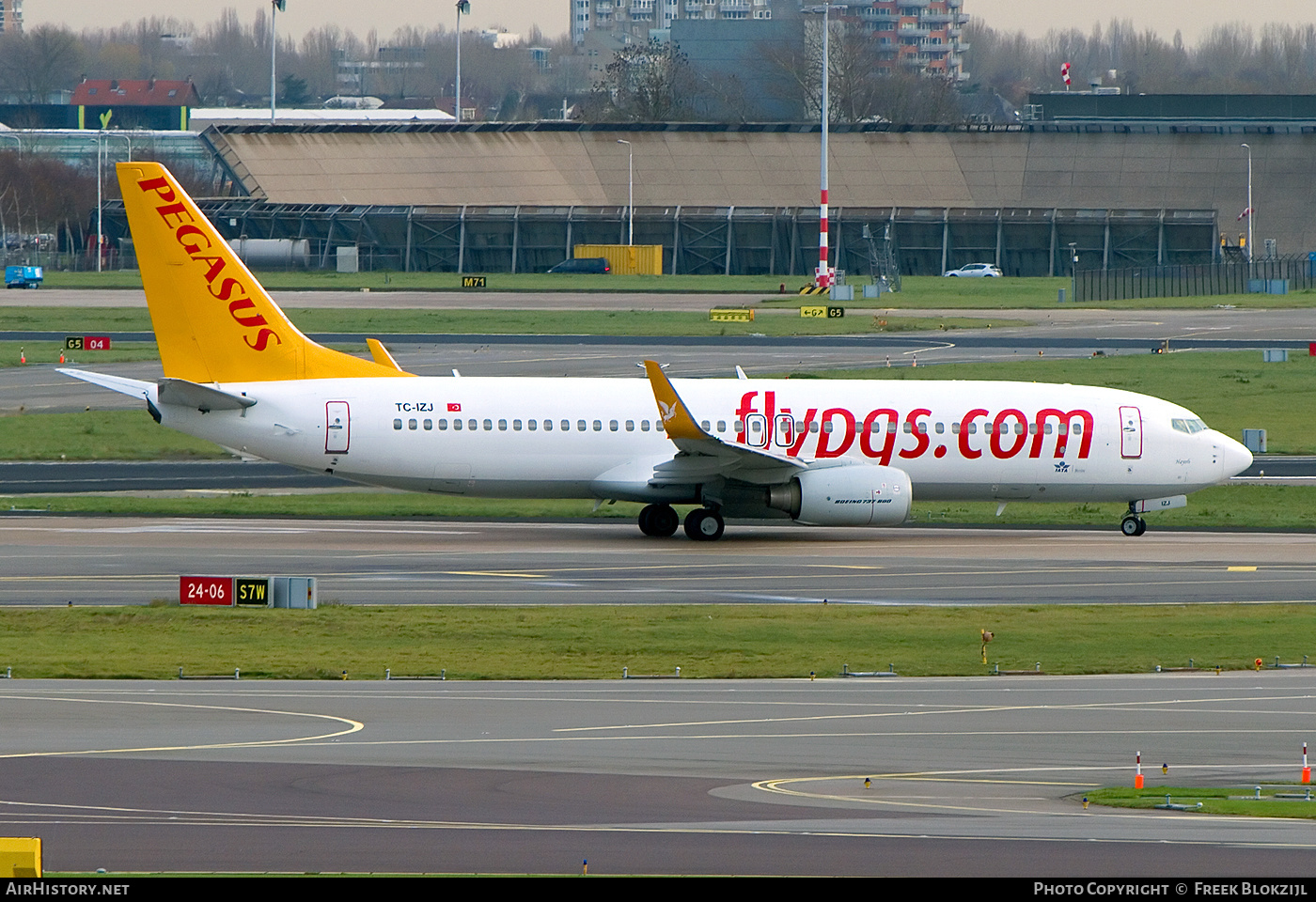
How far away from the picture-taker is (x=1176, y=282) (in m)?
115

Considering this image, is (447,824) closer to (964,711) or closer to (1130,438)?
(964,711)

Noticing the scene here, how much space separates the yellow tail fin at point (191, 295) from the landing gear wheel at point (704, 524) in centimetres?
928

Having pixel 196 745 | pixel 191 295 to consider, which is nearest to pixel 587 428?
pixel 191 295

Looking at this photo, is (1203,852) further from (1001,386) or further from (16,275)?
(16,275)

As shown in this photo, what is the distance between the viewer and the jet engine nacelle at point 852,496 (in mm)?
37688

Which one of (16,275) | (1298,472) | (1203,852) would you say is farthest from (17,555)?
(16,275)

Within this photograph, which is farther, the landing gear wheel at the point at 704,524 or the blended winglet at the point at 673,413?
the landing gear wheel at the point at 704,524

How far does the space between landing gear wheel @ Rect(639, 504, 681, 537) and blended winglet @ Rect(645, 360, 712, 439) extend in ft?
8.05

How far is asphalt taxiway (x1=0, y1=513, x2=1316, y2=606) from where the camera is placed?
3180cm

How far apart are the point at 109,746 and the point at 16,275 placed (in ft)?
342

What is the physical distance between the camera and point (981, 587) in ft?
108

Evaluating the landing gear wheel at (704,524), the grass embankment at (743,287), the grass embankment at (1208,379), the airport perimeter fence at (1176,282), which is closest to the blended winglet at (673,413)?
the landing gear wheel at (704,524)

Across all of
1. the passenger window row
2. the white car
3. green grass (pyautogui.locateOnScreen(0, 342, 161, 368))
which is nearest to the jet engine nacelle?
the passenger window row

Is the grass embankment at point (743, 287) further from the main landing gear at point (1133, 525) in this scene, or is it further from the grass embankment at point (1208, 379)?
the main landing gear at point (1133, 525)
